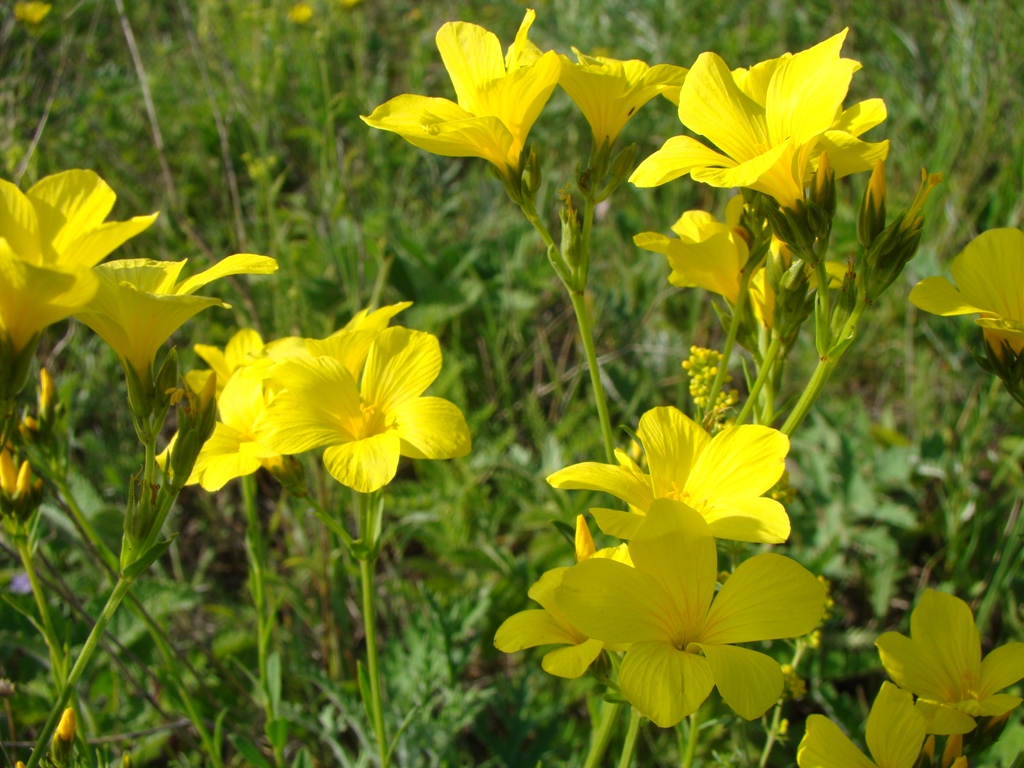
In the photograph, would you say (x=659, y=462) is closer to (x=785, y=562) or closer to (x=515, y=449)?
(x=785, y=562)

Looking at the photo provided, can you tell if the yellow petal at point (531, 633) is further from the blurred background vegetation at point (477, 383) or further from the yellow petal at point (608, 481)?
the blurred background vegetation at point (477, 383)

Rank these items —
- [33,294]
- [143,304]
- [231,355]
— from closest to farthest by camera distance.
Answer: [33,294] < [143,304] < [231,355]

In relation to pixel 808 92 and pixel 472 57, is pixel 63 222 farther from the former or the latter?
pixel 808 92

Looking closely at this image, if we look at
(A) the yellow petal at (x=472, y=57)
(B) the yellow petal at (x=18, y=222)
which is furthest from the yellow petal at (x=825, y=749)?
(B) the yellow petal at (x=18, y=222)

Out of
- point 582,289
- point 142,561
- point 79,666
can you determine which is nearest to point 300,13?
point 582,289

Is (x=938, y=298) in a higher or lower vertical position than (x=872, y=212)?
lower

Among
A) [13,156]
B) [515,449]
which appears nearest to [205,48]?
[13,156]
